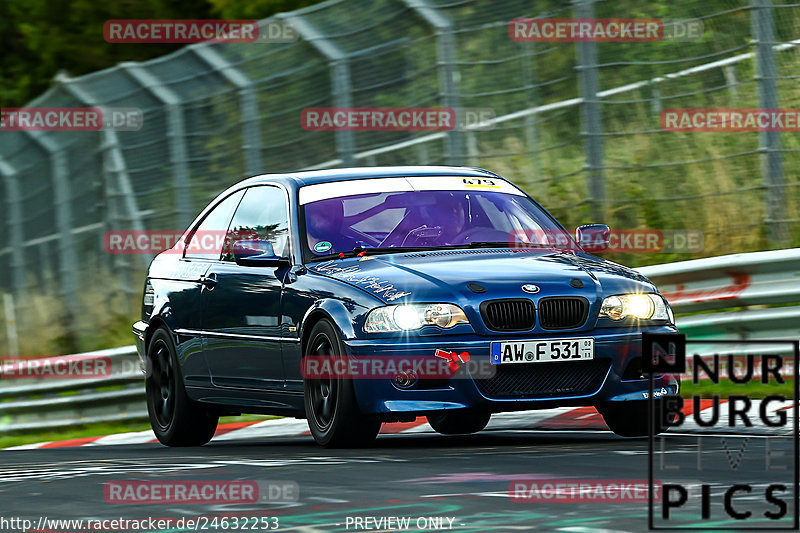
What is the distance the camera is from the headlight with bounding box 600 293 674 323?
29.1 feet

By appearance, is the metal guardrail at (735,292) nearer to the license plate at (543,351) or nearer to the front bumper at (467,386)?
the front bumper at (467,386)

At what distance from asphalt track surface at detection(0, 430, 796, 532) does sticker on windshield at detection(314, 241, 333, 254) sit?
3.54ft

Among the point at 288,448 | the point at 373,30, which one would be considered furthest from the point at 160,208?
the point at 288,448

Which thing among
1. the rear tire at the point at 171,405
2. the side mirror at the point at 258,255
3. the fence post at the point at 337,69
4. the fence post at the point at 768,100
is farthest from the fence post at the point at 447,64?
the side mirror at the point at 258,255

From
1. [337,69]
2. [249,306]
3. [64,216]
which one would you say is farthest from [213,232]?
[64,216]

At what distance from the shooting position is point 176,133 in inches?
674

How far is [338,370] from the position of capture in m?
8.84

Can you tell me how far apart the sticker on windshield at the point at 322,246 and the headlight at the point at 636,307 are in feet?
5.47

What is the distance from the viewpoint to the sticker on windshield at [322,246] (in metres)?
9.71

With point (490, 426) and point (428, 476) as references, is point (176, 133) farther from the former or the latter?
point (428, 476)

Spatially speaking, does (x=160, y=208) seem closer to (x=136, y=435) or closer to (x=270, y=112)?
(x=270, y=112)

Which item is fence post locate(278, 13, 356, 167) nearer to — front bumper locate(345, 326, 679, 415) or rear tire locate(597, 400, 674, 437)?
rear tire locate(597, 400, 674, 437)

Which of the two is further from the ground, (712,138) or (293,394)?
(712,138)

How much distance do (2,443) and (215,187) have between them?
10.2 feet
